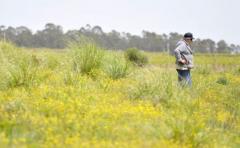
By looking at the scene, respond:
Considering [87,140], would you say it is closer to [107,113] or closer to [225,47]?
[107,113]

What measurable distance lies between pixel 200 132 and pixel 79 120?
2.11 meters

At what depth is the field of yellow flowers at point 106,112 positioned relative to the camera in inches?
297

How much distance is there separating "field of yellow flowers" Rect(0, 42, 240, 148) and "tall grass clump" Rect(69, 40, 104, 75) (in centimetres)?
39

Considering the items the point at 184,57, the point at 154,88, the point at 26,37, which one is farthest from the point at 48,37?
the point at 154,88

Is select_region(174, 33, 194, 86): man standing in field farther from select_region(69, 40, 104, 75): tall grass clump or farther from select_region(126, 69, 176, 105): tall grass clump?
select_region(69, 40, 104, 75): tall grass clump

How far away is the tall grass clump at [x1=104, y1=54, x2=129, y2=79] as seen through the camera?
15.7 metres

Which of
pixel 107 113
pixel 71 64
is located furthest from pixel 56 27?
pixel 107 113

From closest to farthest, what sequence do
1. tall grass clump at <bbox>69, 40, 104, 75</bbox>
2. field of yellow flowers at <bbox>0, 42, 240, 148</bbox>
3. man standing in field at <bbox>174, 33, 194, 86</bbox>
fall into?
field of yellow flowers at <bbox>0, 42, 240, 148</bbox> → man standing in field at <bbox>174, 33, 194, 86</bbox> → tall grass clump at <bbox>69, 40, 104, 75</bbox>

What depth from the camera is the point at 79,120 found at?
339 inches

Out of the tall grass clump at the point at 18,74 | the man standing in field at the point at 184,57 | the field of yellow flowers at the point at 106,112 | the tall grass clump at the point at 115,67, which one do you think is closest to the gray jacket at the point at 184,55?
the man standing in field at the point at 184,57

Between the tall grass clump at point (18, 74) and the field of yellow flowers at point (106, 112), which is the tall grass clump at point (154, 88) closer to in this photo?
the field of yellow flowers at point (106, 112)

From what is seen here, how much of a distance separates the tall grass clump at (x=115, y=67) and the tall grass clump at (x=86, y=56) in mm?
327

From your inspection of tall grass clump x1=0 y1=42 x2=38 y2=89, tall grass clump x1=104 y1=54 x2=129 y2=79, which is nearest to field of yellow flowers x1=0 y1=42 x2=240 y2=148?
tall grass clump x1=0 y1=42 x2=38 y2=89

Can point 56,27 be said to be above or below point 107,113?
above
